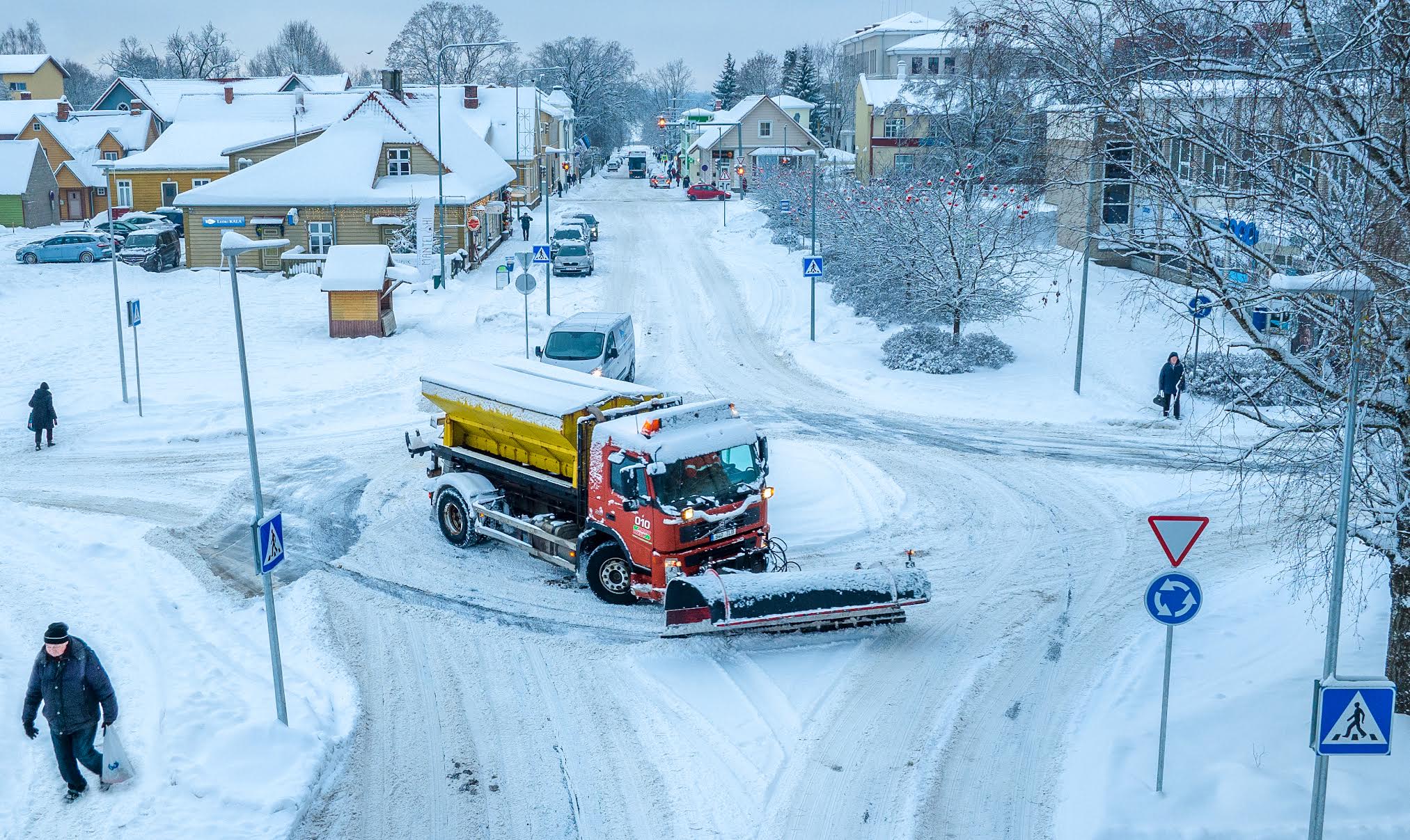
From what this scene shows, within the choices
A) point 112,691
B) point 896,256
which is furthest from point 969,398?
point 112,691

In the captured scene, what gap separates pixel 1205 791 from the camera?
9.88 meters

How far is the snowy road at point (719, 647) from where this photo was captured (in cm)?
1013

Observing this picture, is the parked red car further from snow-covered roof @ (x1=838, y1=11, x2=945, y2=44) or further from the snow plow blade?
the snow plow blade

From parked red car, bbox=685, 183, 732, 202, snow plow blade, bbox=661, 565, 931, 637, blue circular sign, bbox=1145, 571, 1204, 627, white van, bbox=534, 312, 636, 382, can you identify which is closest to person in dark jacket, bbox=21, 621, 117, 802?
snow plow blade, bbox=661, 565, 931, 637

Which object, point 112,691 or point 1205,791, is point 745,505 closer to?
point 1205,791

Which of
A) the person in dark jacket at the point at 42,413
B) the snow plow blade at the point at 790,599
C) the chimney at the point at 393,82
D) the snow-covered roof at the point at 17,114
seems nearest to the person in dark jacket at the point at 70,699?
the snow plow blade at the point at 790,599

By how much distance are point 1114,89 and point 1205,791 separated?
232 inches

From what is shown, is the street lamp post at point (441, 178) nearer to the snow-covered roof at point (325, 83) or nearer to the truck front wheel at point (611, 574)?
the truck front wheel at point (611, 574)

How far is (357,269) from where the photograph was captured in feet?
96.9

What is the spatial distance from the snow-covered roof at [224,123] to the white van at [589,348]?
36.2 m

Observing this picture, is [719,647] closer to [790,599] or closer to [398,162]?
[790,599]

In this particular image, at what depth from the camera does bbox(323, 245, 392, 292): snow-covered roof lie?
2923 cm

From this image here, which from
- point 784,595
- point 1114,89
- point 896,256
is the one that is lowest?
point 784,595

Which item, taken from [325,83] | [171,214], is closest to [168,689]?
[171,214]
